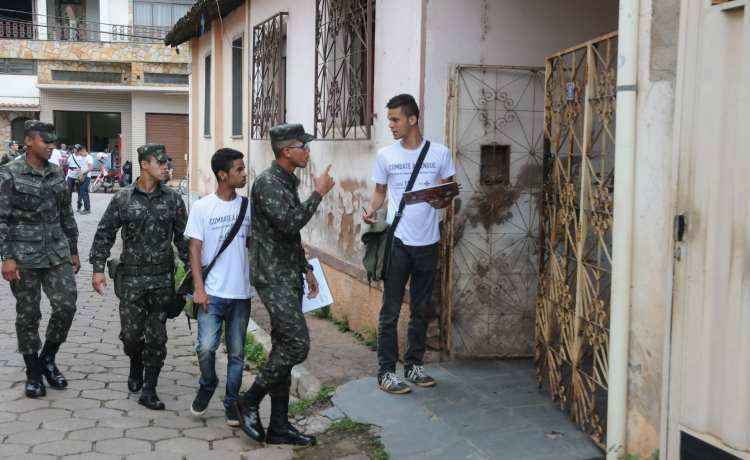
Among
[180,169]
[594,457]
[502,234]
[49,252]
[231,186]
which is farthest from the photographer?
[180,169]

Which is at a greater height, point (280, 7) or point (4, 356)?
point (280, 7)

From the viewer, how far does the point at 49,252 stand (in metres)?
5.80

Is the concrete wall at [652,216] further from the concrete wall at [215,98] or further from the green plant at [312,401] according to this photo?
the concrete wall at [215,98]

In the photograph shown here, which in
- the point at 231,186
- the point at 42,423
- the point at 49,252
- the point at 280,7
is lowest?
the point at 42,423

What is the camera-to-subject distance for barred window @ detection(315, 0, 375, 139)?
7145 mm

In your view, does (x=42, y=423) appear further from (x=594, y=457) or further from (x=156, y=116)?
(x=156, y=116)

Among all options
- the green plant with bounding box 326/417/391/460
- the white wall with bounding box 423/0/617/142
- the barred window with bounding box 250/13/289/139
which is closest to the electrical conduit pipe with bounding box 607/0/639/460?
the green plant with bounding box 326/417/391/460

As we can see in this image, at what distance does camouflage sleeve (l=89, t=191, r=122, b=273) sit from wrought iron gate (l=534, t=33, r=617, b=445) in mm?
2876

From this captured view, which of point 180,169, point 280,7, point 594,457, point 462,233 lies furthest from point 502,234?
point 180,169

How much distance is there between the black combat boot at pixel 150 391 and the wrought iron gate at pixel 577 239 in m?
2.62

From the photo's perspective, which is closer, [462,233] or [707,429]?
[707,429]

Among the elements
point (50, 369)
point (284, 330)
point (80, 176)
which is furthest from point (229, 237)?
point (80, 176)

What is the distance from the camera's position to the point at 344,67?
25.5 feet

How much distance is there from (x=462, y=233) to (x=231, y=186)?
189 cm
